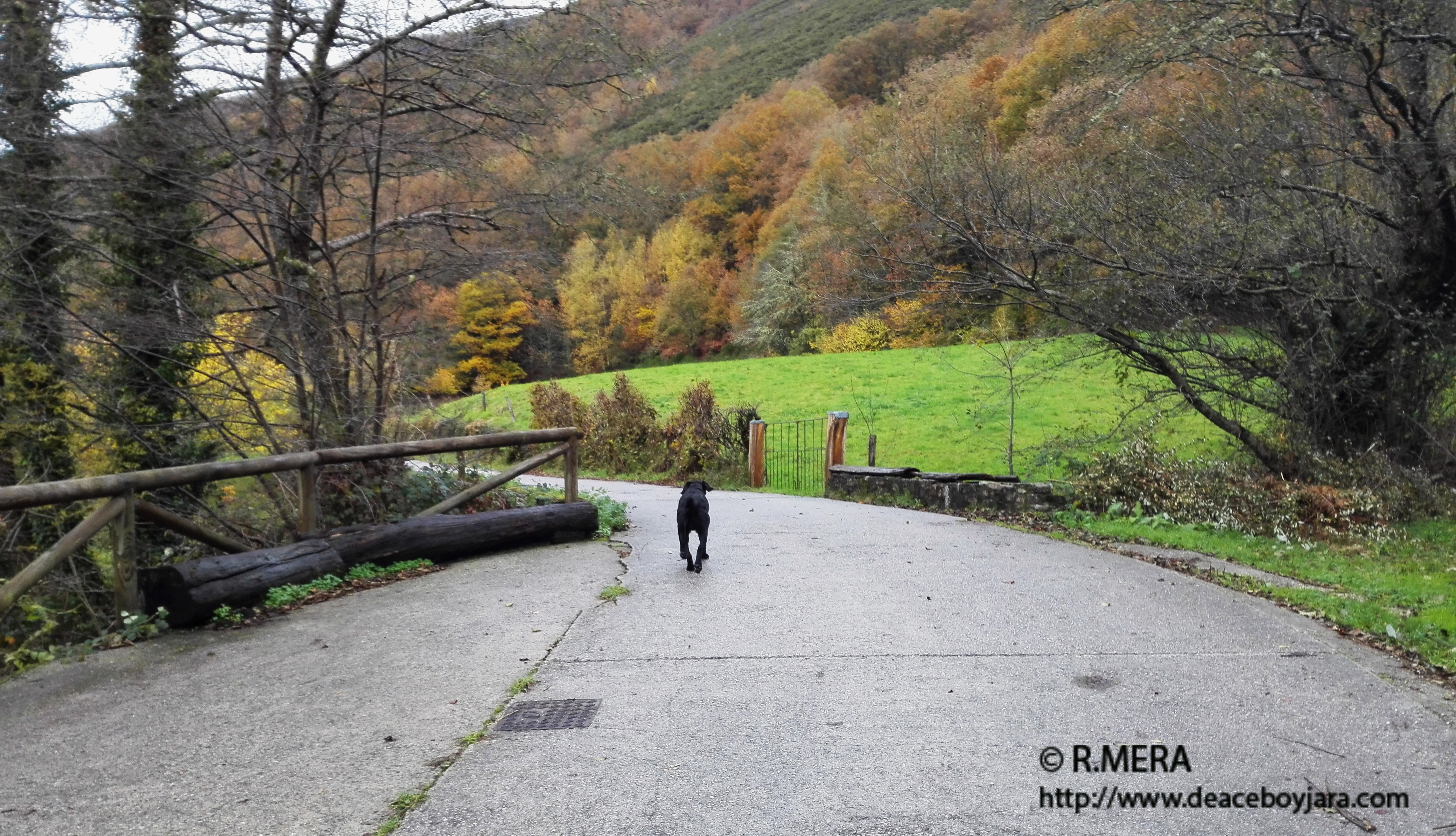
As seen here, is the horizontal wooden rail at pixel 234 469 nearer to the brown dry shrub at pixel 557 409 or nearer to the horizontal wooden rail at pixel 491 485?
the horizontal wooden rail at pixel 491 485

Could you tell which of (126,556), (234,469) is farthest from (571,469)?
(126,556)

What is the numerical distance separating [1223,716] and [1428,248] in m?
10.5

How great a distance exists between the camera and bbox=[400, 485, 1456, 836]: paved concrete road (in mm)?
3844

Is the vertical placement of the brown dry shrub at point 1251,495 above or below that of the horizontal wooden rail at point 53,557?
below

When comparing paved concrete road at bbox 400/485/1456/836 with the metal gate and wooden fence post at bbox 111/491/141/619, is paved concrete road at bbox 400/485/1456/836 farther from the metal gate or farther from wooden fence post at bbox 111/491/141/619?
the metal gate

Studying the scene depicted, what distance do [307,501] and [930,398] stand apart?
879 inches

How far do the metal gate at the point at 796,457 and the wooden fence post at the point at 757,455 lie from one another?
197mm

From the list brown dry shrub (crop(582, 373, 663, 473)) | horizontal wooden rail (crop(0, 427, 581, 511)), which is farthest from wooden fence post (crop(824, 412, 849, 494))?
horizontal wooden rail (crop(0, 427, 581, 511))

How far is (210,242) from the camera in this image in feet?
35.5

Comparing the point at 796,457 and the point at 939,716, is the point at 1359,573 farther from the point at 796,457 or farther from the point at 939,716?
the point at 796,457

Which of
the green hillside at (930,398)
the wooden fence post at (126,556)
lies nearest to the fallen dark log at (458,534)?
the wooden fence post at (126,556)

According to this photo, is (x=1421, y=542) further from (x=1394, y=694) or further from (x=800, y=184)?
(x=800, y=184)

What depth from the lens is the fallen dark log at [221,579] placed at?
22.5ft

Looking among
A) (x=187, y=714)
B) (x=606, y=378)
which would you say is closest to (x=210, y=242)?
(x=187, y=714)
